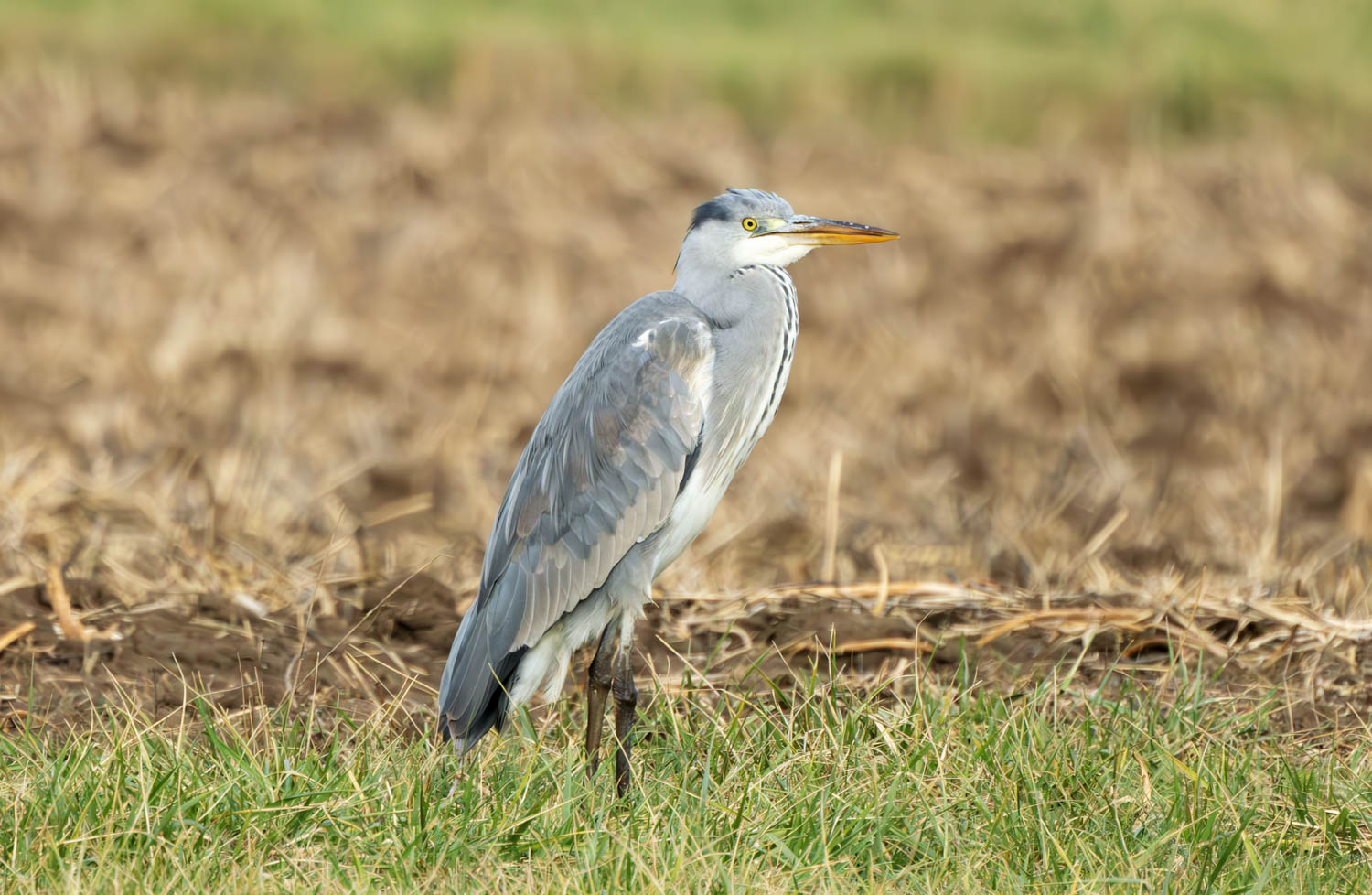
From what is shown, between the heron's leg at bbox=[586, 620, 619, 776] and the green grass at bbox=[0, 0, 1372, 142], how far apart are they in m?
9.77

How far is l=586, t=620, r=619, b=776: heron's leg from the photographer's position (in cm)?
347

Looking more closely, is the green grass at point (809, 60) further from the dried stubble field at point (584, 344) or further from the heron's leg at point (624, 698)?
the heron's leg at point (624, 698)

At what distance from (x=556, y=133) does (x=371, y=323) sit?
357 cm

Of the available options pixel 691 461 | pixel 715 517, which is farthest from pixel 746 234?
pixel 715 517

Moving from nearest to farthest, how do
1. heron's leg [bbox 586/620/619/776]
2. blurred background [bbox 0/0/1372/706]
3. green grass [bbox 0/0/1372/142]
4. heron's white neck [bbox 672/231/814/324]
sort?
heron's leg [bbox 586/620/619/776] < heron's white neck [bbox 672/231/814/324] < blurred background [bbox 0/0/1372/706] < green grass [bbox 0/0/1372/142]

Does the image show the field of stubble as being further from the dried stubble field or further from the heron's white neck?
the heron's white neck

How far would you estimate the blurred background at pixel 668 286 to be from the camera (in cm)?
471

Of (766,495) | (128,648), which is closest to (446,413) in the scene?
(766,495)

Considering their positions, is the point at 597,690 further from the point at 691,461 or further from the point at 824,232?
the point at 824,232

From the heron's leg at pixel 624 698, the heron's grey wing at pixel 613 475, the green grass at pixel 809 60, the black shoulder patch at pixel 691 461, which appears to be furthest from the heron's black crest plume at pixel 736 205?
the green grass at pixel 809 60

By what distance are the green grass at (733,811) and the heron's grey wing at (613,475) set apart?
406 mm

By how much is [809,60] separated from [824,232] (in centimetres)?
1022

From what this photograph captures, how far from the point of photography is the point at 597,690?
3.69 m

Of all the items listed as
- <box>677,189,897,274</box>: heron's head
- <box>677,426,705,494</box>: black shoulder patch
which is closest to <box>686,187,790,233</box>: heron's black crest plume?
<box>677,189,897,274</box>: heron's head
